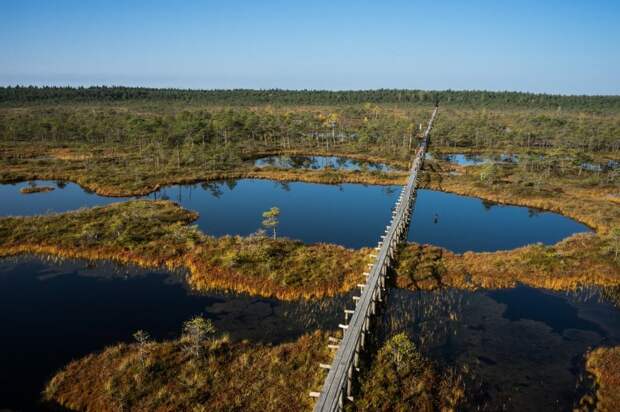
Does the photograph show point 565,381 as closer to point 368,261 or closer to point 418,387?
point 418,387

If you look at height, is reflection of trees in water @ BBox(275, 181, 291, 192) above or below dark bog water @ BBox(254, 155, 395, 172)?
below

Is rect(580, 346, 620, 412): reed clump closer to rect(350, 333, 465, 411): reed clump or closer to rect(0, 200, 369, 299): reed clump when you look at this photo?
rect(350, 333, 465, 411): reed clump

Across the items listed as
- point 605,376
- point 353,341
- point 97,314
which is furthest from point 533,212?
point 97,314

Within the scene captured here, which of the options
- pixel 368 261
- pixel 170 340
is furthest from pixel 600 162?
pixel 170 340

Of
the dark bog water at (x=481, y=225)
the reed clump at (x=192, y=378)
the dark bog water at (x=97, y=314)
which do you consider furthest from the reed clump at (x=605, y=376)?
the dark bog water at (x=481, y=225)

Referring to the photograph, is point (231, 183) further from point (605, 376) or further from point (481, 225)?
point (605, 376)

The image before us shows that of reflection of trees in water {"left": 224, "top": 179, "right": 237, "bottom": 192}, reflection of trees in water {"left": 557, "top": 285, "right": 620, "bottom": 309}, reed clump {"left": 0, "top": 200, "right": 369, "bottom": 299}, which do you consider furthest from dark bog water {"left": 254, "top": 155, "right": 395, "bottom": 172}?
reflection of trees in water {"left": 557, "top": 285, "right": 620, "bottom": 309}
